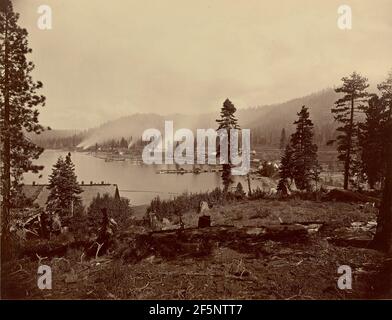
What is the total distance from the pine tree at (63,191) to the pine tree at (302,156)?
48.4 ft

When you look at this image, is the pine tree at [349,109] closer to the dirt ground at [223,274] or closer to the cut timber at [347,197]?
the cut timber at [347,197]

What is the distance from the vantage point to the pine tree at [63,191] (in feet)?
57.7

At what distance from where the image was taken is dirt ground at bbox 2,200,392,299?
333 inches

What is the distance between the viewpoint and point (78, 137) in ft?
66.1

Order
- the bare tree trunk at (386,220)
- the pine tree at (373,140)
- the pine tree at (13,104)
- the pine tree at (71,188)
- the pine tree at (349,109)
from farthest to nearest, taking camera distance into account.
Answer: the pine tree at (349,109), the pine tree at (373,140), the pine tree at (71,188), the pine tree at (13,104), the bare tree trunk at (386,220)

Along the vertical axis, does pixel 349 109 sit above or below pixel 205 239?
above

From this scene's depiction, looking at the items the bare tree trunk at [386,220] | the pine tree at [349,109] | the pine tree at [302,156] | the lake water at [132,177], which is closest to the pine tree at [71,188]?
the lake water at [132,177]

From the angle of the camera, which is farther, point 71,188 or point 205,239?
point 71,188

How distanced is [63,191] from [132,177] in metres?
4.24

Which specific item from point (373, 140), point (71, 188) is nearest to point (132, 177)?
point (71, 188)

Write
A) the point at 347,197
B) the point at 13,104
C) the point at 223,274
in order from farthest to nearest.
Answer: the point at 347,197, the point at 13,104, the point at 223,274

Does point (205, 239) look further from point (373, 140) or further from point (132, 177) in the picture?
point (373, 140)

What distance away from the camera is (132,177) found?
20984 mm
